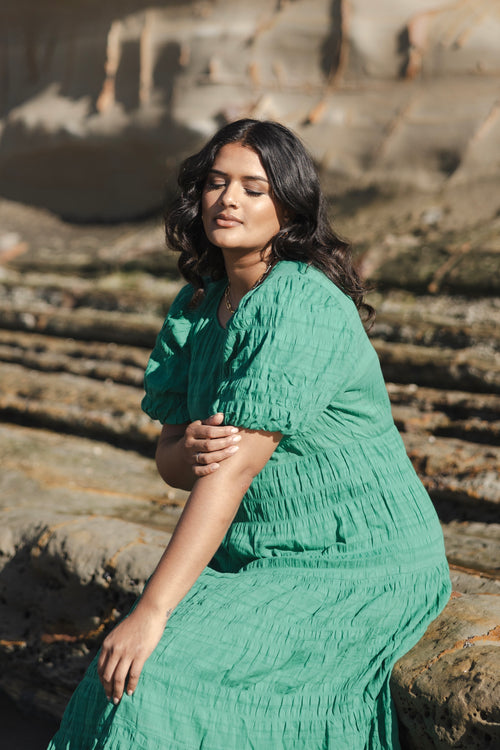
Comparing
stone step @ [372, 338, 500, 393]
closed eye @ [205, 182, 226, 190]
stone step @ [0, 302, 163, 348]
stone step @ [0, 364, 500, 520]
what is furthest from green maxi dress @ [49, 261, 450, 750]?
stone step @ [0, 302, 163, 348]

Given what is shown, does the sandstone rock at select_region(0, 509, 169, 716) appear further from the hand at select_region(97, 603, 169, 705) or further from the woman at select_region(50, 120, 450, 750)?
the hand at select_region(97, 603, 169, 705)

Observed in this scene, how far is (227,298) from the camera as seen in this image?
1838 mm

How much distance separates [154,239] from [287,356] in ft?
11.8

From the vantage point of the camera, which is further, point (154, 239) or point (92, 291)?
point (154, 239)

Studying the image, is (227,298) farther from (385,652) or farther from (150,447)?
(150,447)

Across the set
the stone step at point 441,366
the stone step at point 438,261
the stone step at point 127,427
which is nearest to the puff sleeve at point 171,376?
the stone step at point 127,427

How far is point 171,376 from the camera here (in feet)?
6.09

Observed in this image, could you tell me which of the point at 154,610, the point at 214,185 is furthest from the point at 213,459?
the point at 214,185

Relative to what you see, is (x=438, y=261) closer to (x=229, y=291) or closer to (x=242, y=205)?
(x=229, y=291)

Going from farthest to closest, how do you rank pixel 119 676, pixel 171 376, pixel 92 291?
pixel 92 291
pixel 171 376
pixel 119 676

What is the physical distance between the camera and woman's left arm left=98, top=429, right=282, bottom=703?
1.38m

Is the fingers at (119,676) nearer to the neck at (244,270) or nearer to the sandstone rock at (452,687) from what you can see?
the sandstone rock at (452,687)

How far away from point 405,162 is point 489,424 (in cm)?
202

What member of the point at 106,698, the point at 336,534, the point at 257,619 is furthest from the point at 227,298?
the point at 106,698
